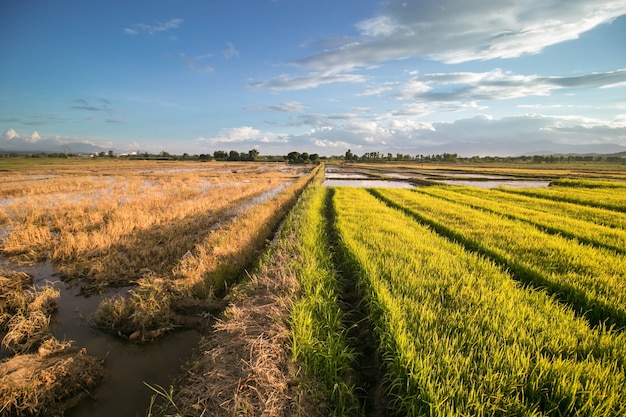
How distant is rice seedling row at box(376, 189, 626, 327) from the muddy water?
5221 millimetres

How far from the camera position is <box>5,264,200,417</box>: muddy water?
301 centimetres

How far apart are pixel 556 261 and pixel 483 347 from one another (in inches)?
152

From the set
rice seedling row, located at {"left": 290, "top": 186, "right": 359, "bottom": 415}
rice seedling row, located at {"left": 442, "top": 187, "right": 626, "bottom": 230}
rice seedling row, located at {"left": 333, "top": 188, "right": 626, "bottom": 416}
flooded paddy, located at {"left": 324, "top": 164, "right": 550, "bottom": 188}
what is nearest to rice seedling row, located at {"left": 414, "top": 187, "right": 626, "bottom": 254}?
rice seedling row, located at {"left": 442, "top": 187, "right": 626, "bottom": 230}

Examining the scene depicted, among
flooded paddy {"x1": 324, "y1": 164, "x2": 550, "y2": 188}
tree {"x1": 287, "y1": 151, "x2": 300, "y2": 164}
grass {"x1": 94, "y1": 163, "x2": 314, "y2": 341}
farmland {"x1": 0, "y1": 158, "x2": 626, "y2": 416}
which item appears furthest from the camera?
tree {"x1": 287, "y1": 151, "x2": 300, "y2": 164}

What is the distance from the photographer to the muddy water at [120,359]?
3.01 meters

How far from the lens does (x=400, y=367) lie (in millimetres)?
2666

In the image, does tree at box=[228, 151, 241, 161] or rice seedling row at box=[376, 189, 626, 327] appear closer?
rice seedling row at box=[376, 189, 626, 327]

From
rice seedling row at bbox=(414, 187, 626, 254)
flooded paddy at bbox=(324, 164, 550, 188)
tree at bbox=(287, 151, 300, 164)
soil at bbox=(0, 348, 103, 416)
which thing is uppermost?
tree at bbox=(287, 151, 300, 164)

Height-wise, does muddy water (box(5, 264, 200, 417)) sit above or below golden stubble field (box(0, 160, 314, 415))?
below

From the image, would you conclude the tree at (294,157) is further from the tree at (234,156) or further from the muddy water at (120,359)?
the muddy water at (120,359)

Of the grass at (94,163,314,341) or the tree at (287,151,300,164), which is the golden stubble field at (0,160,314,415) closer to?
the grass at (94,163,314,341)

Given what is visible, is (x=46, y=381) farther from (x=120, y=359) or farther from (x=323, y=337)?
(x=323, y=337)

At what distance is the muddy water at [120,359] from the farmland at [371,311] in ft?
0.54

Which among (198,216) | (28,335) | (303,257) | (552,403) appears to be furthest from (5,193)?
(552,403)
